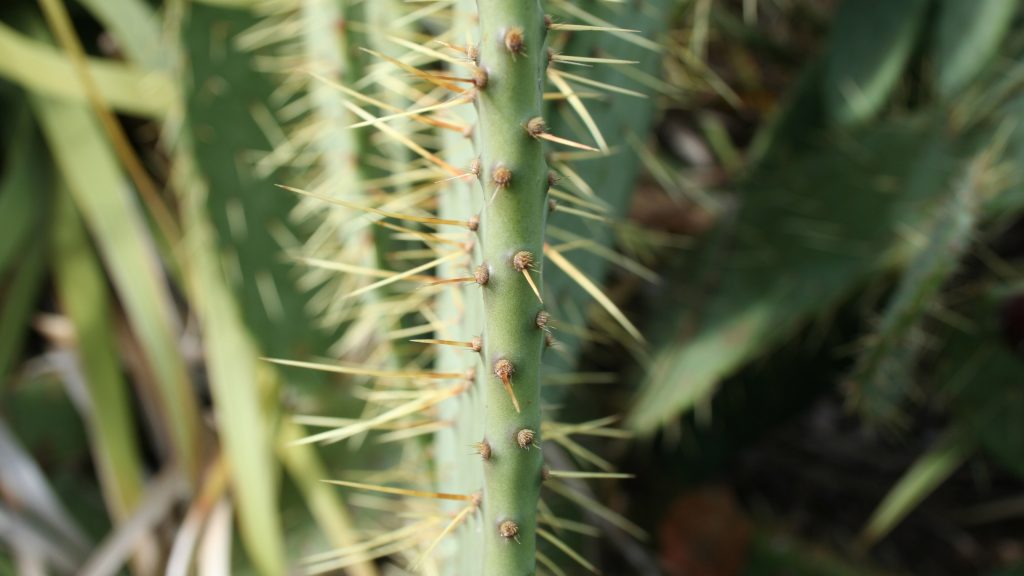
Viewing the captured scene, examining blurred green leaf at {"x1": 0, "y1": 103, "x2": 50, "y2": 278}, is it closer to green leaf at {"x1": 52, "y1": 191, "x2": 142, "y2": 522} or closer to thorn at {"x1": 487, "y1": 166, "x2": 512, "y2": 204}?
green leaf at {"x1": 52, "y1": 191, "x2": 142, "y2": 522}

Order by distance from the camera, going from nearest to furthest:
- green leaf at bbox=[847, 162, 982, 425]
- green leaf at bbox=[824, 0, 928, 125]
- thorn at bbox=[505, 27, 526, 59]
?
thorn at bbox=[505, 27, 526, 59] → green leaf at bbox=[847, 162, 982, 425] → green leaf at bbox=[824, 0, 928, 125]

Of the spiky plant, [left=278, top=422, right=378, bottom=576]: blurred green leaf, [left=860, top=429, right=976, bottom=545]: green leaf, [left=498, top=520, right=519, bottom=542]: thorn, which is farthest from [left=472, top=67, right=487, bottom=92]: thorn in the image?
[left=860, top=429, right=976, bottom=545]: green leaf

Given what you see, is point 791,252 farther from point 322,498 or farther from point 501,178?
point 501,178

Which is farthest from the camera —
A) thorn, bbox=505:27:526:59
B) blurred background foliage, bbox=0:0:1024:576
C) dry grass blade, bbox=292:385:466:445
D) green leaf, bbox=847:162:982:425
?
blurred background foliage, bbox=0:0:1024:576

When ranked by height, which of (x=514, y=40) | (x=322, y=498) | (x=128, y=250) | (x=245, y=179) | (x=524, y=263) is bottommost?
(x=322, y=498)

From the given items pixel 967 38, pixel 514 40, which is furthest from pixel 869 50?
pixel 514 40

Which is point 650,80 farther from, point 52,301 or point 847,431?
point 52,301

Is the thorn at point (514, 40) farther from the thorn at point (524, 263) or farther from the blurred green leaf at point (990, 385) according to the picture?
the blurred green leaf at point (990, 385)
